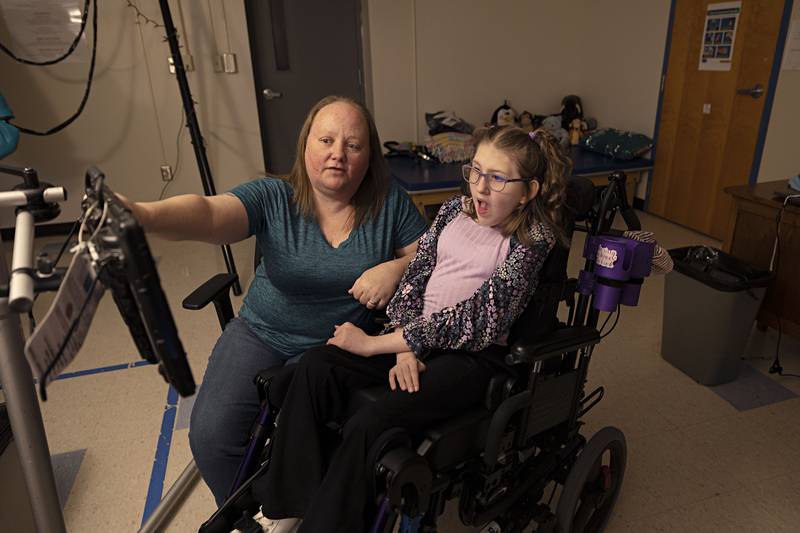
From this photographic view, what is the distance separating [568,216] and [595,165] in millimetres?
2849

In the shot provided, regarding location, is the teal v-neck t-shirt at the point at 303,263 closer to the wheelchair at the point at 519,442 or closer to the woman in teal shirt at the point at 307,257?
the woman in teal shirt at the point at 307,257

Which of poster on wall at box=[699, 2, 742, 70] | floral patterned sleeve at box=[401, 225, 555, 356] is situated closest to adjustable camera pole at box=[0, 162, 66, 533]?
floral patterned sleeve at box=[401, 225, 555, 356]

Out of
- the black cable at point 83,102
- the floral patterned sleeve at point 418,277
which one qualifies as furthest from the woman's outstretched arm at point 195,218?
the black cable at point 83,102

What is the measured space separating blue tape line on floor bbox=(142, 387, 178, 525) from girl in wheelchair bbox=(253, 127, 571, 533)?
56 centimetres

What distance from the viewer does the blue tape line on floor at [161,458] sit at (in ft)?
5.73

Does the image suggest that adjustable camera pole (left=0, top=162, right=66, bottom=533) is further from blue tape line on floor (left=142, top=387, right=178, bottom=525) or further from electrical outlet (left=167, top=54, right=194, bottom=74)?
electrical outlet (left=167, top=54, right=194, bottom=74)

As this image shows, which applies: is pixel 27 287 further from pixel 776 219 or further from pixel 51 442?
pixel 776 219

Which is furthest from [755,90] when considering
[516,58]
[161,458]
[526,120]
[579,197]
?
[161,458]

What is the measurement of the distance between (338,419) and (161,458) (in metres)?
1.00

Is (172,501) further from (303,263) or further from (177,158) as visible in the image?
(177,158)

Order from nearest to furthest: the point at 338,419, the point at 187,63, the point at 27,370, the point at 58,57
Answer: the point at 27,370 < the point at 338,419 < the point at 58,57 < the point at 187,63

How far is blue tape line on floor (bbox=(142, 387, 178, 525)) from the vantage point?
175 centimetres

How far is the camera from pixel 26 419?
101 centimetres

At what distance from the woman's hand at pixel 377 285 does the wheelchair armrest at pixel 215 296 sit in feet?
1.20
